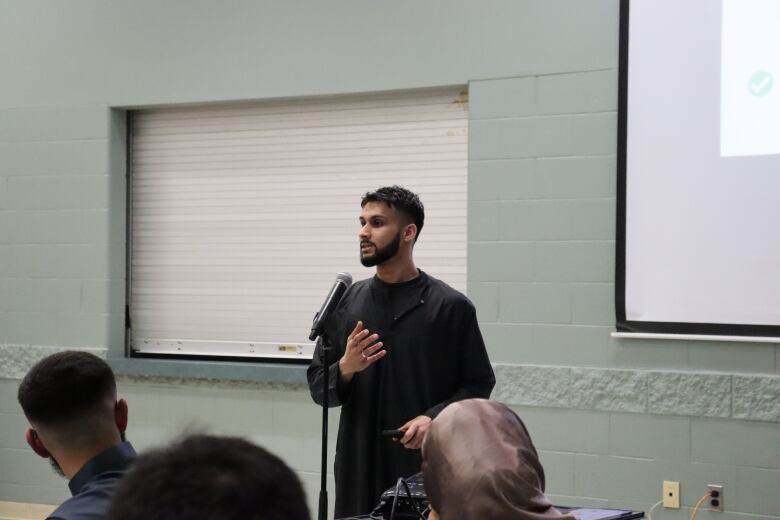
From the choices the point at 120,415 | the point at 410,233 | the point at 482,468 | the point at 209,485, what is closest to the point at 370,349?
the point at 410,233

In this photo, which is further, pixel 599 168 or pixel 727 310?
pixel 599 168

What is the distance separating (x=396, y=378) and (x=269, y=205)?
6.87ft

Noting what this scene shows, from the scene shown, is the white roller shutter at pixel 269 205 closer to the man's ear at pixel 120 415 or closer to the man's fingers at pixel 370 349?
the man's fingers at pixel 370 349

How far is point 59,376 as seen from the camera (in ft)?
5.46

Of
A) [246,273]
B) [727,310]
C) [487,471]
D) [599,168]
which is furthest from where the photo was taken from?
[246,273]

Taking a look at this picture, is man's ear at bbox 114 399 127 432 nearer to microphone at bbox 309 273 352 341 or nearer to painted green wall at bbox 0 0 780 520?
microphone at bbox 309 273 352 341

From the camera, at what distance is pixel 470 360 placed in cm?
262

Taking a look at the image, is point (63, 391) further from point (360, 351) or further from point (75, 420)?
point (360, 351)

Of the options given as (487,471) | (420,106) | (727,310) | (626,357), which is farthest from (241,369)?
(487,471)

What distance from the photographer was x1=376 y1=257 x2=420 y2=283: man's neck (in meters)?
2.70

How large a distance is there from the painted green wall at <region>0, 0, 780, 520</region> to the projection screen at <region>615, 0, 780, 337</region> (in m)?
0.09

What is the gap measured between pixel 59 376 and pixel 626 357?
8.69 ft

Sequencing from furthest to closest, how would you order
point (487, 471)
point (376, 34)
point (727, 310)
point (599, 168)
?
point (376, 34) → point (599, 168) → point (727, 310) → point (487, 471)

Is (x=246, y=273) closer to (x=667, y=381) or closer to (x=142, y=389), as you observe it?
(x=142, y=389)
